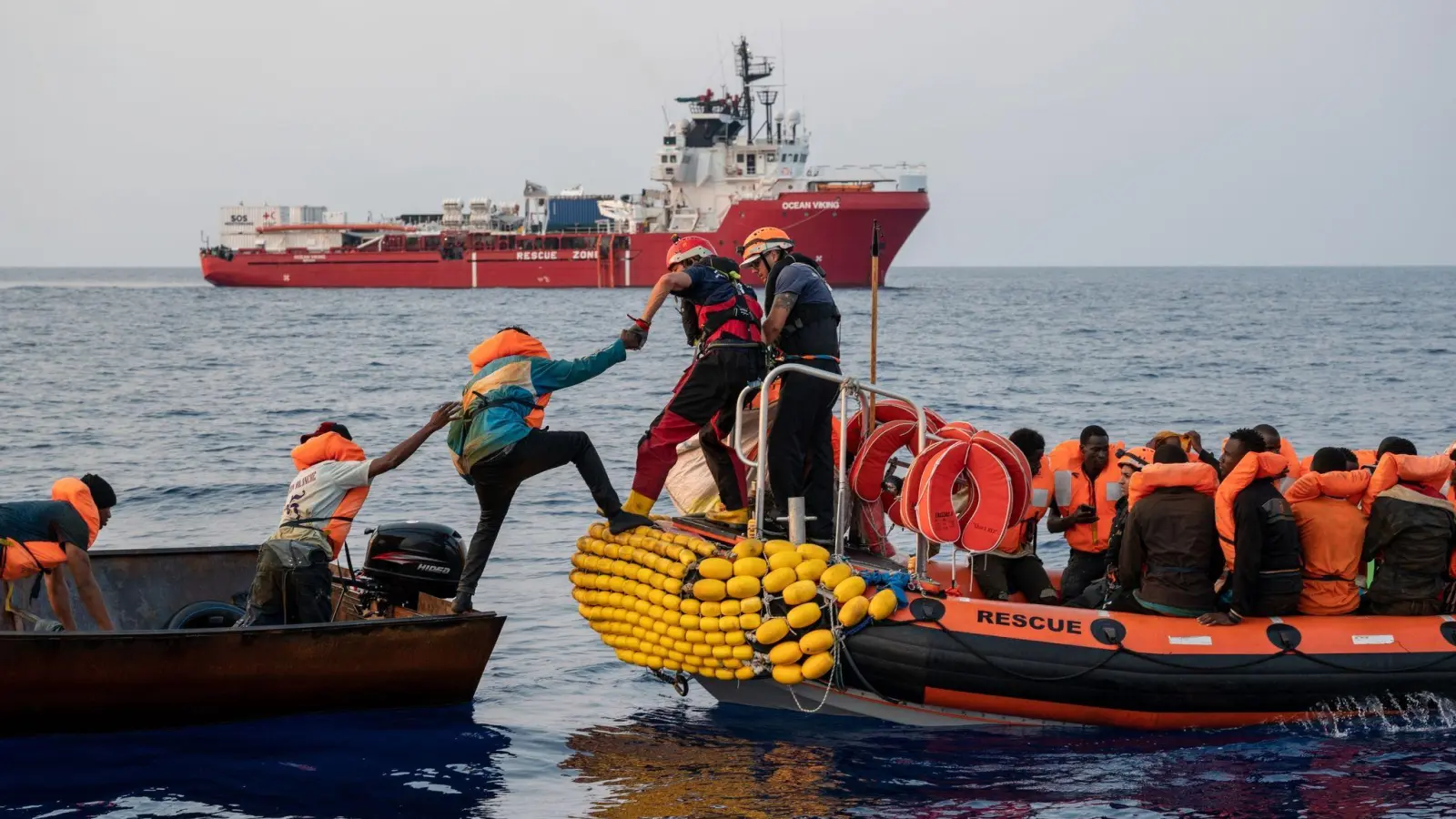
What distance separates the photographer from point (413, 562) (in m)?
9.15

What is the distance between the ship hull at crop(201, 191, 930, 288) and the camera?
68188mm

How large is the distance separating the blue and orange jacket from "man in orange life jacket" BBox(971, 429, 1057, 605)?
2498 millimetres

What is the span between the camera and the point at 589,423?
26.2 meters

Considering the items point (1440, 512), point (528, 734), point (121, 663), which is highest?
point (1440, 512)

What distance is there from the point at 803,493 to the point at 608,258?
225 ft

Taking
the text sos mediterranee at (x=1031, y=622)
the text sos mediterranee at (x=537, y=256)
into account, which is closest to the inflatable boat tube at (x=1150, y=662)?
the text sos mediterranee at (x=1031, y=622)

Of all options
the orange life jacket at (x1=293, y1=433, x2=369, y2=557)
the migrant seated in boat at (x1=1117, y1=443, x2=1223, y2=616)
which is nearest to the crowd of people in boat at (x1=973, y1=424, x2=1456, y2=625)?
the migrant seated in boat at (x1=1117, y1=443, x2=1223, y2=616)

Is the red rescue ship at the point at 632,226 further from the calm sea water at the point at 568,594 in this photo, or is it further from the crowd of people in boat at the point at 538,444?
the crowd of people in boat at the point at 538,444

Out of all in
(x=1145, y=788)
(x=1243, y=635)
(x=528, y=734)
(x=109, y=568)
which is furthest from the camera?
(x=109, y=568)

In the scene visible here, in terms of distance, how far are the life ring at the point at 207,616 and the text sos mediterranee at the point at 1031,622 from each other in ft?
15.0

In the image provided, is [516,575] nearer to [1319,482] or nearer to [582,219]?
[1319,482]

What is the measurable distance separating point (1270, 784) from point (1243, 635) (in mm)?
Answer: 832

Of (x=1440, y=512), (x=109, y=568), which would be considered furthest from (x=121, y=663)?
(x=1440, y=512)

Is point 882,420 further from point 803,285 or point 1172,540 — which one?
point 1172,540
